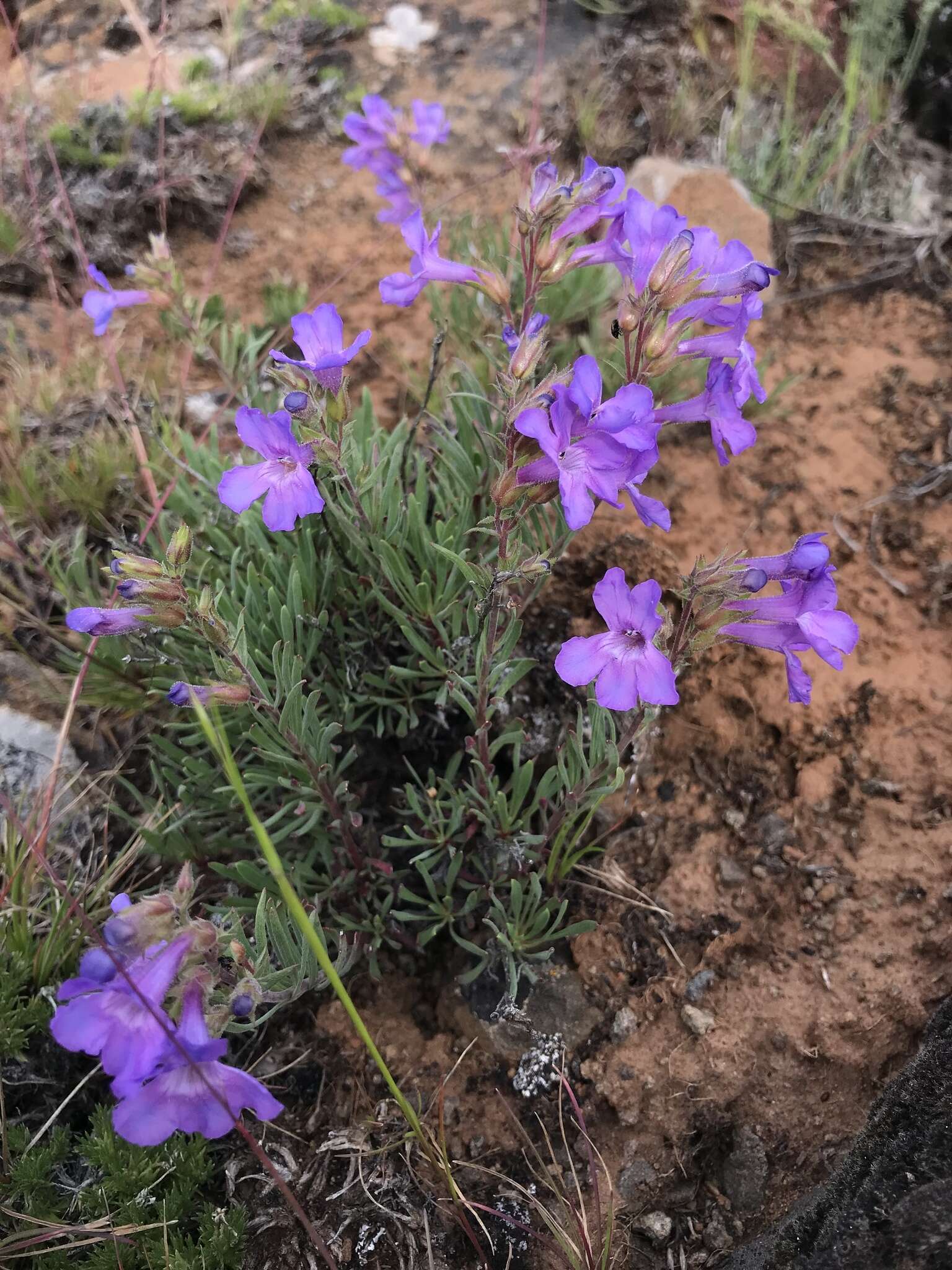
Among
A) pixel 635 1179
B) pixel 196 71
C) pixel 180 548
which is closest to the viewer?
pixel 180 548

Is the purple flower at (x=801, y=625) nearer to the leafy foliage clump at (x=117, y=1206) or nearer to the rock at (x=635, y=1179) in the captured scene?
the rock at (x=635, y=1179)

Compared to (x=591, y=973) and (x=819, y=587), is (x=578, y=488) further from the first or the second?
(x=591, y=973)

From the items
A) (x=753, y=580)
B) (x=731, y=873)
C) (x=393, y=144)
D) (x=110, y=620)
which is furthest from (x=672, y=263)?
(x=393, y=144)

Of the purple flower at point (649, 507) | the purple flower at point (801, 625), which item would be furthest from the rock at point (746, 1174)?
the purple flower at point (649, 507)

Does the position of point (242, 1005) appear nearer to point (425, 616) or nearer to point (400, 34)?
point (425, 616)

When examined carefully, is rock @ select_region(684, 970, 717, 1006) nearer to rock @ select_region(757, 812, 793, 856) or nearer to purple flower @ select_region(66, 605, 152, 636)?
rock @ select_region(757, 812, 793, 856)

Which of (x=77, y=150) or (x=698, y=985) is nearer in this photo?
(x=698, y=985)
